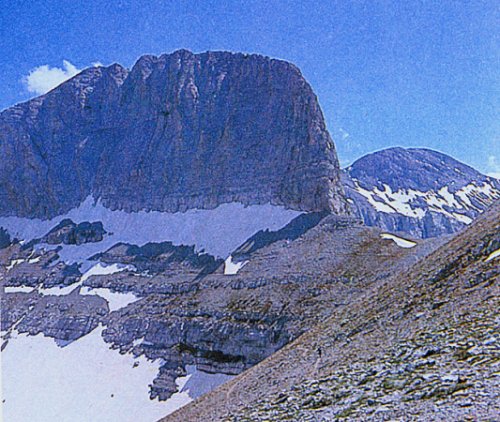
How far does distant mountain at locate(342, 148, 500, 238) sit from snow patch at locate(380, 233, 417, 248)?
82957 mm

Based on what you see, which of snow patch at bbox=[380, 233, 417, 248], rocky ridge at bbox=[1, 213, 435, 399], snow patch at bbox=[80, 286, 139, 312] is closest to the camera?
rocky ridge at bbox=[1, 213, 435, 399]

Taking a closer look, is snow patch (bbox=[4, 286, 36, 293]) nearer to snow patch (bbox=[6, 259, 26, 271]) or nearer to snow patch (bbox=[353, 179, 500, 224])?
snow patch (bbox=[6, 259, 26, 271])

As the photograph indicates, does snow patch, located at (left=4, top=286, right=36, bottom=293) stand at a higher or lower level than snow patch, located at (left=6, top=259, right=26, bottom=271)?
lower

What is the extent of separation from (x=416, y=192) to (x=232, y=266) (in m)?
131

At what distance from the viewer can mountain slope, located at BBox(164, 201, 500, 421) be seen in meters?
9.23

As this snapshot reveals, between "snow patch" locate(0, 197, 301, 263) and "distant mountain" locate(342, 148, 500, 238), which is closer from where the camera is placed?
"snow patch" locate(0, 197, 301, 263)

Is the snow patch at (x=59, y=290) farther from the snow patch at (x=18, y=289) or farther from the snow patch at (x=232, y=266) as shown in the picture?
the snow patch at (x=232, y=266)

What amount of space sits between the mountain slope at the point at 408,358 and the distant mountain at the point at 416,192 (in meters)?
116

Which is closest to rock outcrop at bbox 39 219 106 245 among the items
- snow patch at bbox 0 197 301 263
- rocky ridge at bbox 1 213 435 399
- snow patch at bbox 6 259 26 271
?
snow patch at bbox 0 197 301 263

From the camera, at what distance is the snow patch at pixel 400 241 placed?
2023 inches

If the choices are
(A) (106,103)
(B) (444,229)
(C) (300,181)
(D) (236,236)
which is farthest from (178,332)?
(B) (444,229)

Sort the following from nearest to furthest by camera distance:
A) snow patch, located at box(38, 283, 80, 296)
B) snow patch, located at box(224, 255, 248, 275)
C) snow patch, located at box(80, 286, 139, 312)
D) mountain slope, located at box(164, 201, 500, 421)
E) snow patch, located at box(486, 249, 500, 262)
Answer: mountain slope, located at box(164, 201, 500, 421)
snow patch, located at box(486, 249, 500, 262)
snow patch, located at box(224, 255, 248, 275)
snow patch, located at box(80, 286, 139, 312)
snow patch, located at box(38, 283, 80, 296)

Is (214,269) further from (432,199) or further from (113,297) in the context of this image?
(432,199)

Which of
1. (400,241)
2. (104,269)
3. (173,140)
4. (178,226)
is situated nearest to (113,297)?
(104,269)
